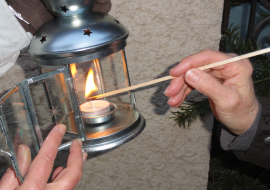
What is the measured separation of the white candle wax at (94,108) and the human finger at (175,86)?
199mm

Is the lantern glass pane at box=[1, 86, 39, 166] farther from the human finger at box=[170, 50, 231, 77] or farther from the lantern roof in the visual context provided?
the human finger at box=[170, 50, 231, 77]

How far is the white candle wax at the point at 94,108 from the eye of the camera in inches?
26.5

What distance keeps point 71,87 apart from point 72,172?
0.20 metres

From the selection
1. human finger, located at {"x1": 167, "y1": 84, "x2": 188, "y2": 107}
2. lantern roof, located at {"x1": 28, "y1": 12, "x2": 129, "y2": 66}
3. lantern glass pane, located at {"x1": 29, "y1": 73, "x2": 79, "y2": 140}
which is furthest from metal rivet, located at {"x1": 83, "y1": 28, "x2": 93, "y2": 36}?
human finger, located at {"x1": 167, "y1": 84, "x2": 188, "y2": 107}

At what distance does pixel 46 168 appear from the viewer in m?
0.54

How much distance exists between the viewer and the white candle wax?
0.67 meters

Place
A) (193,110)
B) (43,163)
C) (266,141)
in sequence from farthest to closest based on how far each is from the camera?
1. (193,110)
2. (266,141)
3. (43,163)

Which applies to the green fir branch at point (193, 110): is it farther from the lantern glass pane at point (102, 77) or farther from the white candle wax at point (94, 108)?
the white candle wax at point (94, 108)

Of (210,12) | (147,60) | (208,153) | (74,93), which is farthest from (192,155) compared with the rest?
(74,93)

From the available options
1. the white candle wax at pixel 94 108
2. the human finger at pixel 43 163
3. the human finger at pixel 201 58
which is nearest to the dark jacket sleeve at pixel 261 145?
the human finger at pixel 201 58

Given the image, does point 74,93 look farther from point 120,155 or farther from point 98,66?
point 120,155

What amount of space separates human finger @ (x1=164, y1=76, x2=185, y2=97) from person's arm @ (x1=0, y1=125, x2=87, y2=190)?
320mm

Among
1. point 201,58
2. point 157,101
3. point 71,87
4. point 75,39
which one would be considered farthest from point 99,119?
point 157,101

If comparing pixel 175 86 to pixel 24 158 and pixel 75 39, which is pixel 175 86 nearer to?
pixel 75 39
